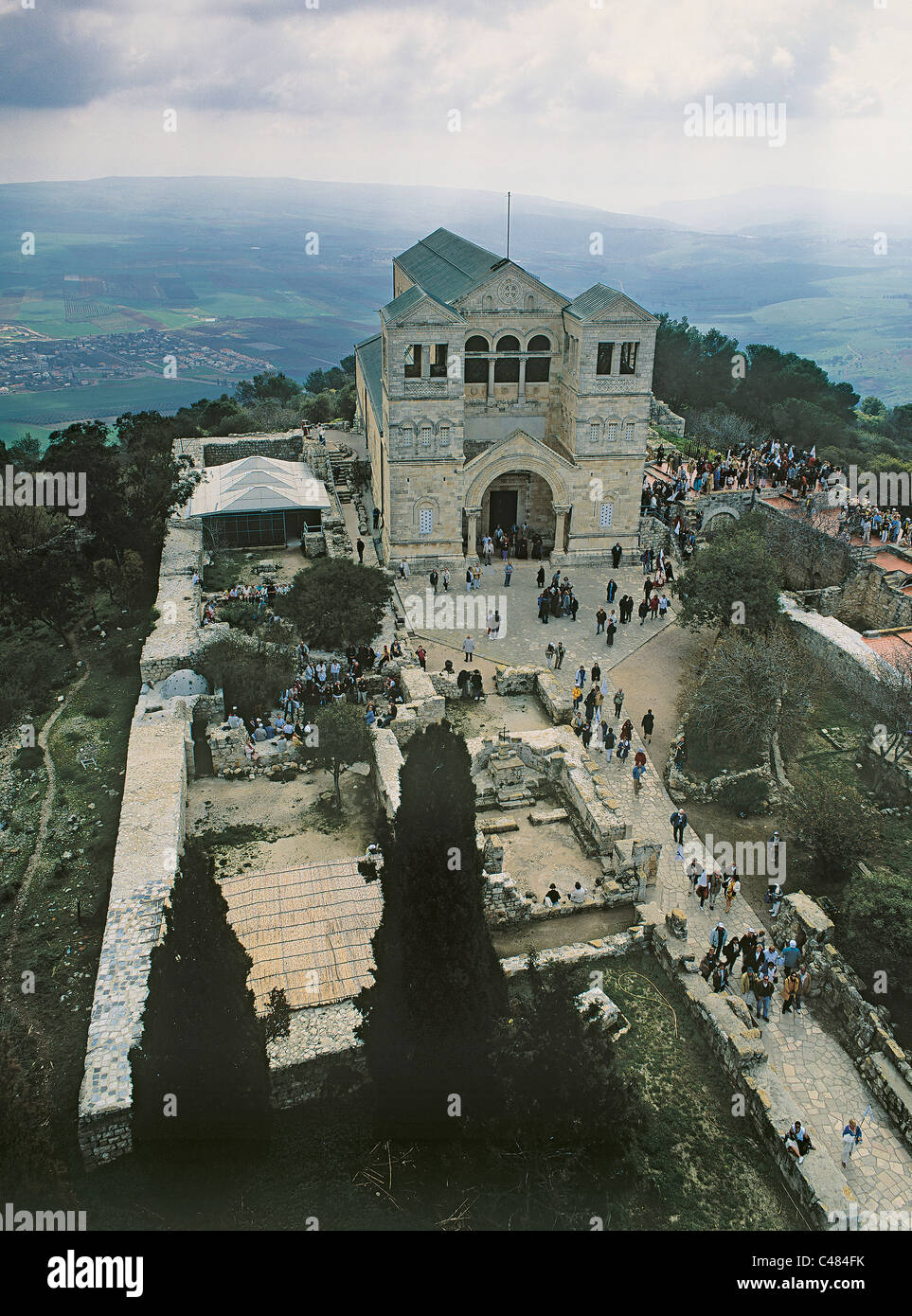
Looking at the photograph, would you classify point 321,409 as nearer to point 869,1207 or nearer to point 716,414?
point 716,414

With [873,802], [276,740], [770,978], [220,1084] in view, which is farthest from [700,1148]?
[276,740]

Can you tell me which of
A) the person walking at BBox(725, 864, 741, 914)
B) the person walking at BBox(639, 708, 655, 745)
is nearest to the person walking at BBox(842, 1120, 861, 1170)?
the person walking at BBox(725, 864, 741, 914)

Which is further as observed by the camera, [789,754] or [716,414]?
[716,414]

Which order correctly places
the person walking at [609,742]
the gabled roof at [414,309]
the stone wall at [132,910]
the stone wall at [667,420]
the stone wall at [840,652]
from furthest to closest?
1. the stone wall at [667,420]
2. the gabled roof at [414,309]
3. the stone wall at [840,652]
4. the person walking at [609,742]
5. the stone wall at [132,910]

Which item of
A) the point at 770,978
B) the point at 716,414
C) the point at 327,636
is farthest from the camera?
the point at 716,414

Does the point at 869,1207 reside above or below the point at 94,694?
below

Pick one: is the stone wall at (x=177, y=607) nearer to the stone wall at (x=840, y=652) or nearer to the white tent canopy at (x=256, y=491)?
the white tent canopy at (x=256, y=491)

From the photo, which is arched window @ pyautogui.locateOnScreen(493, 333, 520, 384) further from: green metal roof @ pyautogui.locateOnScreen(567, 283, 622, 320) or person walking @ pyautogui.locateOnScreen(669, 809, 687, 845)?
person walking @ pyautogui.locateOnScreen(669, 809, 687, 845)

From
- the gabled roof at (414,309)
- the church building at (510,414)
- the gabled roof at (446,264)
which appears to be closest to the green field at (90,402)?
the gabled roof at (446,264)
